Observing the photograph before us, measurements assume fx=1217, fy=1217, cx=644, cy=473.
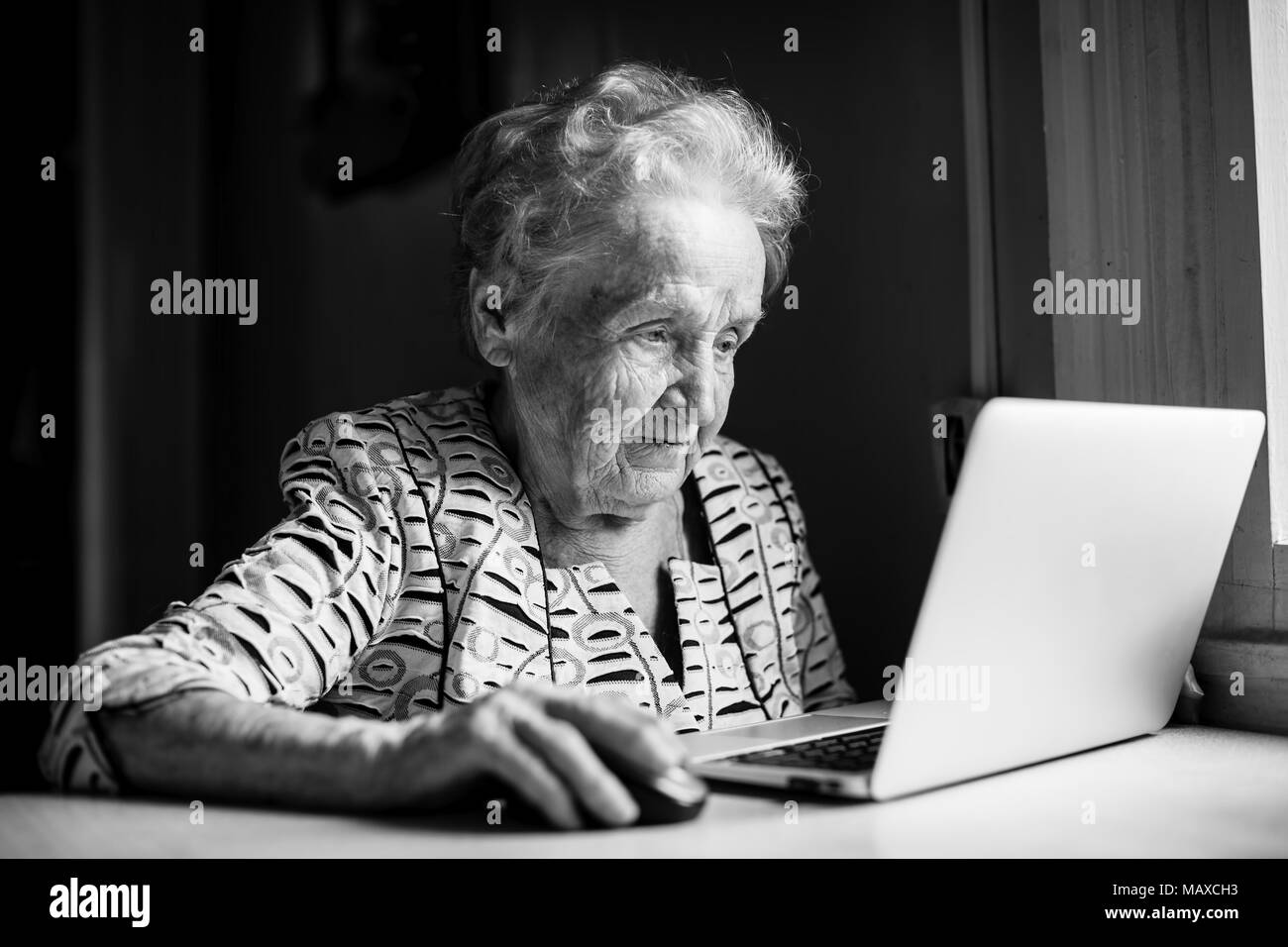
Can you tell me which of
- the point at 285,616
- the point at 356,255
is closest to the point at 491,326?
the point at 285,616

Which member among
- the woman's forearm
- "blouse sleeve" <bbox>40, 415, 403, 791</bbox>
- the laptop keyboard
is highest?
"blouse sleeve" <bbox>40, 415, 403, 791</bbox>

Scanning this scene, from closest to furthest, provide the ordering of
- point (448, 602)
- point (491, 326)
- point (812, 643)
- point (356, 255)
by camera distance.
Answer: point (448, 602) < point (491, 326) < point (812, 643) < point (356, 255)

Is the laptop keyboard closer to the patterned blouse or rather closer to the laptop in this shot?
the laptop

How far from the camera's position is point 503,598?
139cm

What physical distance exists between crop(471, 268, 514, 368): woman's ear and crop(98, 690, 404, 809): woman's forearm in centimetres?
67

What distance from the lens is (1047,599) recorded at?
912mm

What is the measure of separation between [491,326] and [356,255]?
2.05ft

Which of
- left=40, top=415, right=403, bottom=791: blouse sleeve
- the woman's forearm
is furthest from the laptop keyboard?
left=40, top=415, right=403, bottom=791: blouse sleeve

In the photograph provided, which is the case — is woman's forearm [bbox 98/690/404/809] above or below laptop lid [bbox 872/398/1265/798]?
below

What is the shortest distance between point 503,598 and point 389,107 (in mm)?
1036

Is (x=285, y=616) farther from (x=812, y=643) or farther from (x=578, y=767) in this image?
(x=812, y=643)

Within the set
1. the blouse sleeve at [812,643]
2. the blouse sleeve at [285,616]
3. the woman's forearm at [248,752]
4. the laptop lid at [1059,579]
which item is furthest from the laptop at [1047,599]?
the blouse sleeve at [812,643]

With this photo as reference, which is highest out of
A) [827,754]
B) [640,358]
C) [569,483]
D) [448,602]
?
[640,358]

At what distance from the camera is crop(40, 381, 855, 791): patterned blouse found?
117 cm
